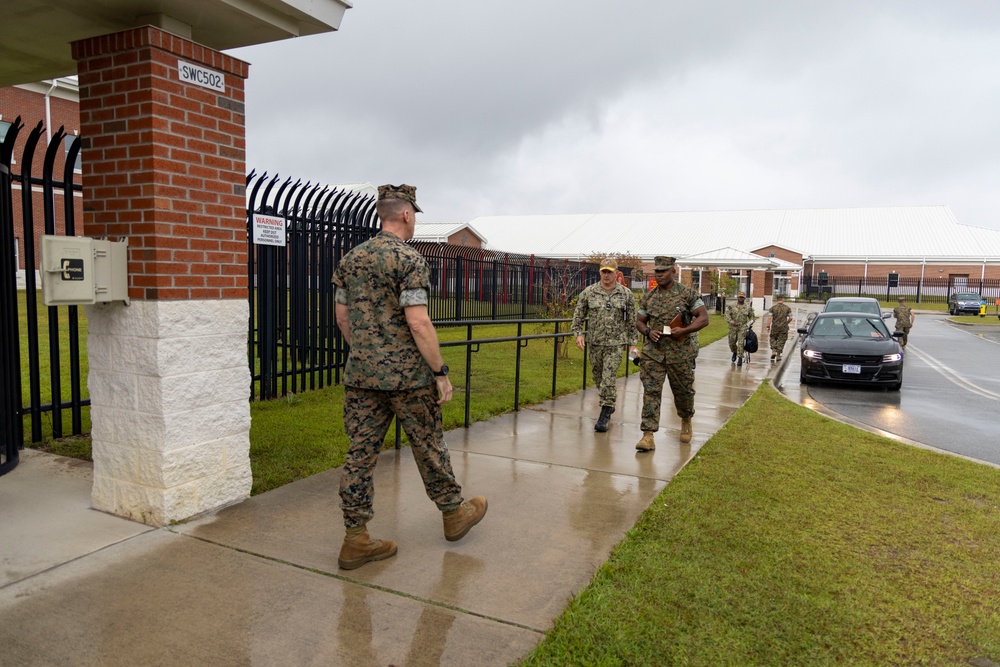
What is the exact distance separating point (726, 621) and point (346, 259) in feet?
8.10

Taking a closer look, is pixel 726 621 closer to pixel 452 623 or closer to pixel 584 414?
pixel 452 623

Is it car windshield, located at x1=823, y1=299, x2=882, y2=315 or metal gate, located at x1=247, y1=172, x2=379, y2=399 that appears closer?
metal gate, located at x1=247, y1=172, x2=379, y2=399

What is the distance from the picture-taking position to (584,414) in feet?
25.9

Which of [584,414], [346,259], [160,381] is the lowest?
[584,414]

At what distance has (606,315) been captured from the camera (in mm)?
7246

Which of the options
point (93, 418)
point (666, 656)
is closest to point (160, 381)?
point (93, 418)

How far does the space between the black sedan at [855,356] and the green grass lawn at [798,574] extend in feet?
19.5

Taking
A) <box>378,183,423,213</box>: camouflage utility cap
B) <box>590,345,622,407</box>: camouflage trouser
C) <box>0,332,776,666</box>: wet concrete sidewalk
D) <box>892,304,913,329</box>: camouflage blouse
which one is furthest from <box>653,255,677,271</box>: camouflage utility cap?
<box>892,304,913,329</box>: camouflage blouse

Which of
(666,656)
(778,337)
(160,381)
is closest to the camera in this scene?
(666,656)

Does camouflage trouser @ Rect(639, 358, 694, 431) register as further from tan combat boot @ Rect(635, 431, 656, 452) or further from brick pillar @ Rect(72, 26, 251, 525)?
brick pillar @ Rect(72, 26, 251, 525)

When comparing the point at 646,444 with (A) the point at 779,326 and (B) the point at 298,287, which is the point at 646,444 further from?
(A) the point at 779,326

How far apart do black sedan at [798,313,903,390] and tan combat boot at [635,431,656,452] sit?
690cm

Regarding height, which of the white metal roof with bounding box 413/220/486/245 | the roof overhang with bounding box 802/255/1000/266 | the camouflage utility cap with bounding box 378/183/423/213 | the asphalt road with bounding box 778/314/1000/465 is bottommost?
the asphalt road with bounding box 778/314/1000/465

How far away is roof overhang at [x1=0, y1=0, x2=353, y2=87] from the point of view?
12.4ft
